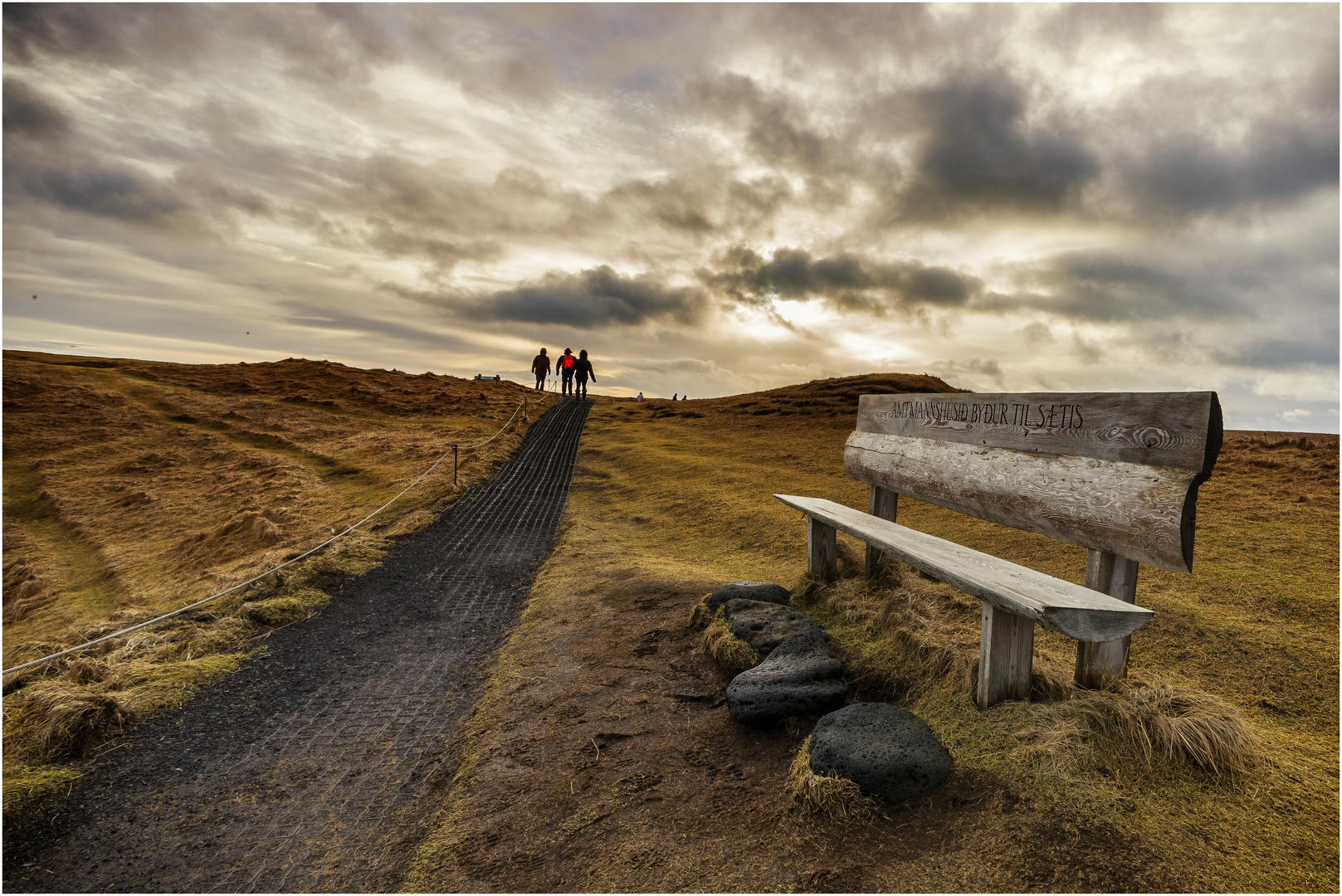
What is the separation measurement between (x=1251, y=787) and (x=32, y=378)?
3880 centimetres

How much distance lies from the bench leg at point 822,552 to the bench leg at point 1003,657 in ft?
8.27

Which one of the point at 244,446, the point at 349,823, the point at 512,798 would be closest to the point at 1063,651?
the point at 512,798

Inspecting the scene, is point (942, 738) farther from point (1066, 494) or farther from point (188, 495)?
point (188, 495)

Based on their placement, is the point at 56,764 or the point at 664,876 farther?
the point at 56,764

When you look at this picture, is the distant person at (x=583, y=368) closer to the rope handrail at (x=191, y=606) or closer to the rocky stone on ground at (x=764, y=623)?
the rope handrail at (x=191, y=606)

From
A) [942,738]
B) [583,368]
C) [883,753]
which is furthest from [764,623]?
[583,368]

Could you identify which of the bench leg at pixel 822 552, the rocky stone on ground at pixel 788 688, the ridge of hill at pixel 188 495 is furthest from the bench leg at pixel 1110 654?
the ridge of hill at pixel 188 495

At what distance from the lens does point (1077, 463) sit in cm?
362

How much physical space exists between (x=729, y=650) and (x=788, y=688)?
0.92 meters

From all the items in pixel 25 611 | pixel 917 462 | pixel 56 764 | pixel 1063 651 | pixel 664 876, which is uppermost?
pixel 917 462

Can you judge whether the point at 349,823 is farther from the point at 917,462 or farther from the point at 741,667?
the point at 917,462

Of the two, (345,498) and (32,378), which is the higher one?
(32,378)

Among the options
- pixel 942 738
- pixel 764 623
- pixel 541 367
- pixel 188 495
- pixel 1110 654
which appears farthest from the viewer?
pixel 541 367

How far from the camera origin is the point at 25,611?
10.6 meters
